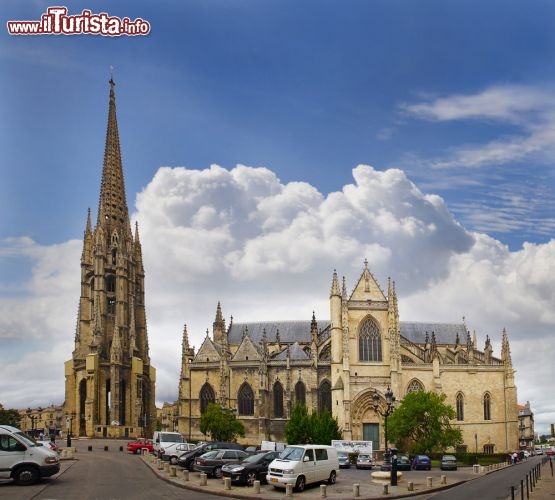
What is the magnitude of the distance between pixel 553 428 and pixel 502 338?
11124cm

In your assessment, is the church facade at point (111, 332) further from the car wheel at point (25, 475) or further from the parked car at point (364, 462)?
the car wheel at point (25, 475)

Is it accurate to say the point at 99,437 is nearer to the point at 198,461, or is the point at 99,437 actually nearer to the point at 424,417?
the point at 424,417

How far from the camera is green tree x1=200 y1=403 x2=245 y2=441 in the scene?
217 ft

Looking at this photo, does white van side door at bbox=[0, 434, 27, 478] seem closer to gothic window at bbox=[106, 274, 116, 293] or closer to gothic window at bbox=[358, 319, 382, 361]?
gothic window at bbox=[358, 319, 382, 361]

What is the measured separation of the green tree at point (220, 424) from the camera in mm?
66125

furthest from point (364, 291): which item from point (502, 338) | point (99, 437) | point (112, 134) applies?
point (112, 134)

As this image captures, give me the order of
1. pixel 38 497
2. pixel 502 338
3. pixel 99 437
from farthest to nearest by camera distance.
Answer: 1. pixel 99 437
2. pixel 502 338
3. pixel 38 497

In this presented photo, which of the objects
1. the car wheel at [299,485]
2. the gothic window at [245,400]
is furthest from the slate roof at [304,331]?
the car wheel at [299,485]

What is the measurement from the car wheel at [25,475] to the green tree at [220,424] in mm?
39233

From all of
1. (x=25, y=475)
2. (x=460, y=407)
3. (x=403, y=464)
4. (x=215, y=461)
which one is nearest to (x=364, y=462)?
(x=403, y=464)

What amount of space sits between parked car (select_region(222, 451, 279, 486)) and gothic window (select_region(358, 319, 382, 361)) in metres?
39.4

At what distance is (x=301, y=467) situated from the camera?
93.6ft

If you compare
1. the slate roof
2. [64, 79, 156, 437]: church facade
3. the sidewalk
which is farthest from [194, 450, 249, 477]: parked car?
[64, 79, 156, 437]: church facade

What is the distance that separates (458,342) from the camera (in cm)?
8475
